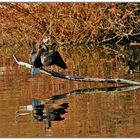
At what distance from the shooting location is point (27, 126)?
11.7 ft

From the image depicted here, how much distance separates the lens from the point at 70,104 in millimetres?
3949

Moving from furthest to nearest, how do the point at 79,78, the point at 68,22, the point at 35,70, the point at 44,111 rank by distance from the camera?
the point at 68,22, the point at 79,78, the point at 35,70, the point at 44,111

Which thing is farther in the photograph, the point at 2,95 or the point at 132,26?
the point at 132,26

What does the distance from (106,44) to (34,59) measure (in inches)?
83.6

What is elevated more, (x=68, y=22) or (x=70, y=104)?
(x=68, y=22)

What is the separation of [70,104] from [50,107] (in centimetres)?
12

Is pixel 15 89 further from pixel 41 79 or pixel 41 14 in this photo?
pixel 41 14

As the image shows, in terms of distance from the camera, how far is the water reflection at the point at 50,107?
3.71 m

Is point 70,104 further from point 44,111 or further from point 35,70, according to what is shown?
point 35,70

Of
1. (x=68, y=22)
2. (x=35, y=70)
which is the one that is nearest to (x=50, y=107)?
(x=35, y=70)

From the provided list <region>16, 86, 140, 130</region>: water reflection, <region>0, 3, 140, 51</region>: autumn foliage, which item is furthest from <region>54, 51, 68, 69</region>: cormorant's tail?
<region>0, 3, 140, 51</region>: autumn foliage

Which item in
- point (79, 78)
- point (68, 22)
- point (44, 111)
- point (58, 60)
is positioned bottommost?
point (44, 111)

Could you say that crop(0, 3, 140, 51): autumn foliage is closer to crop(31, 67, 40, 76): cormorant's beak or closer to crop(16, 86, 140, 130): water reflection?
crop(31, 67, 40, 76): cormorant's beak

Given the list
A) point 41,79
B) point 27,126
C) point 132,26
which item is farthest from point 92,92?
point 132,26
